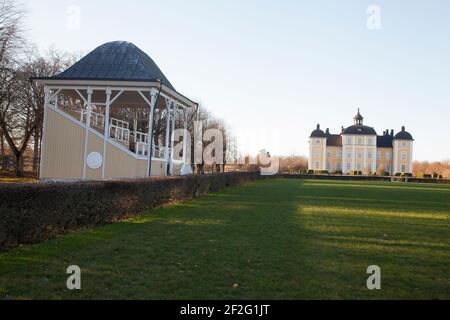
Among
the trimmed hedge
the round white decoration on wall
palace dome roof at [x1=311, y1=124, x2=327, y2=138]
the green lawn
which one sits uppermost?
palace dome roof at [x1=311, y1=124, x2=327, y2=138]

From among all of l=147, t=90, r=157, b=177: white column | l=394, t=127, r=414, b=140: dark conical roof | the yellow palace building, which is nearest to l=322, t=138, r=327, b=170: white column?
the yellow palace building

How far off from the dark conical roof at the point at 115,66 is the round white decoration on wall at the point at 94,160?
3.40 meters

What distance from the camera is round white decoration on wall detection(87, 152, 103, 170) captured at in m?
20.6

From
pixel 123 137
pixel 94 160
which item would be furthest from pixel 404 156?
pixel 94 160

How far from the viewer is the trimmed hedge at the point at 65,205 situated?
823cm

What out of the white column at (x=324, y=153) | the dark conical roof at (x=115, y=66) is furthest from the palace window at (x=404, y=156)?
the dark conical roof at (x=115, y=66)

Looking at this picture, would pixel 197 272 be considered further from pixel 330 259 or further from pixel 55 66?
pixel 55 66

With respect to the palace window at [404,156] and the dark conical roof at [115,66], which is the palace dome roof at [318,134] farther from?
the dark conical roof at [115,66]

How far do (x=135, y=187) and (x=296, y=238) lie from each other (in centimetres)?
552

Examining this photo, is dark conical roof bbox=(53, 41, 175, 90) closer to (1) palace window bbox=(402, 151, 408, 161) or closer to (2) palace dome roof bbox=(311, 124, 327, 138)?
(2) palace dome roof bbox=(311, 124, 327, 138)

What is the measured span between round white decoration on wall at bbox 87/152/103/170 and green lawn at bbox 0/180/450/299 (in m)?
7.94

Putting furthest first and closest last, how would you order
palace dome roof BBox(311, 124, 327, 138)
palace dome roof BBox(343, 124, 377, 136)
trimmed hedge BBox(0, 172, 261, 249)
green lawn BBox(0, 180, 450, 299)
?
palace dome roof BBox(311, 124, 327, 138), palace dome roof BBox(343, 124, 377, 136), trimmed hedge BBox(0, 172, 261, 249), green lawn BBox(0, 180, 450, 299)

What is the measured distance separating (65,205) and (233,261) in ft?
13.9

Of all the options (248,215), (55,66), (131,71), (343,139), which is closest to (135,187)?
(248,215)
